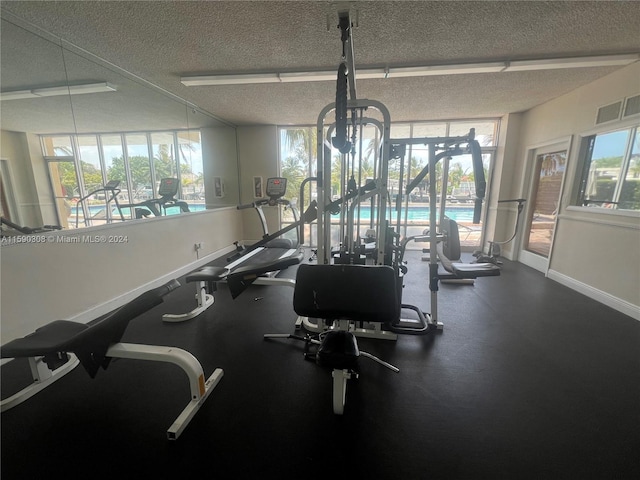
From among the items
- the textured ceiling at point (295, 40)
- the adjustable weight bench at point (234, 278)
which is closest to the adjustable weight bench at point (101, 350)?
the adjustable weight bench at point (234, 278)

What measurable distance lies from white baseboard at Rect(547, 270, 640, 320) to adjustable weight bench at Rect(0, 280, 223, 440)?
4203 mm

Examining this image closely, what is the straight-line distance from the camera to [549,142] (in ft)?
13.1

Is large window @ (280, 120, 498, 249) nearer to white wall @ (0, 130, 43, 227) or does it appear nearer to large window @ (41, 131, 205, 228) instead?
large window @ (41, 131, 205, 228)

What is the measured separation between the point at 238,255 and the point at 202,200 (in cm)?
230

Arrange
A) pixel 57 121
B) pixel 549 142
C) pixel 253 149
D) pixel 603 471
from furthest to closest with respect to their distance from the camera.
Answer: pixel 253 149, pixel 549 142, pixel 57 121, pixel 603 471

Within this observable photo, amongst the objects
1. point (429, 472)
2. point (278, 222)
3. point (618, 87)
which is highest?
point (618, 87)

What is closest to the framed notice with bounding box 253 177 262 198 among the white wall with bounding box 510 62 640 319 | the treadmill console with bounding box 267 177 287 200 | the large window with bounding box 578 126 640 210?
the treadmill console with bounding box 267 177 287 200

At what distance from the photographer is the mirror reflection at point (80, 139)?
221 cm

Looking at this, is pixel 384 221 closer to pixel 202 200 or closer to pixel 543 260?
pixel 543 260

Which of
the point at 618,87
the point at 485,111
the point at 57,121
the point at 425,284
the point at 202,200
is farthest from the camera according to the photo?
the point at 202,200

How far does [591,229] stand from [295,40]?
4110mm

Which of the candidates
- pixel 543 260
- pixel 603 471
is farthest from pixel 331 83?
pixel 543 260

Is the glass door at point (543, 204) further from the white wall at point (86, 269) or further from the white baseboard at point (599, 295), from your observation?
the white wall at point (86, 269)

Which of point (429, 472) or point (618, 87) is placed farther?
point (618, 87)
